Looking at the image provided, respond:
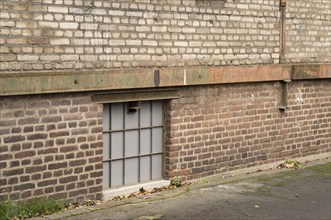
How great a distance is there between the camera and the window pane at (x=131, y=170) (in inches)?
387

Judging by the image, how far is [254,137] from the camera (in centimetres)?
1174

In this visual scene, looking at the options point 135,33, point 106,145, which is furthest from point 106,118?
point 135,33

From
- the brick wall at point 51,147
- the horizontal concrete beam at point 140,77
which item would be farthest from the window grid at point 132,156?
the horizontal concrete beam at point 140,77

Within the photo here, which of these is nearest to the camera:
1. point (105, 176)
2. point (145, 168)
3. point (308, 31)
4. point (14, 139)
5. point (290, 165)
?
point (14, 139)

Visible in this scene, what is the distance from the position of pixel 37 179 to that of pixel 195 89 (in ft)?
10.5

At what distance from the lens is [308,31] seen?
1271cm

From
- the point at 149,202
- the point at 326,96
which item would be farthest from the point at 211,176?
the point at 326,96

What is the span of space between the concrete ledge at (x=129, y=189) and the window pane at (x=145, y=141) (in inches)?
19.0

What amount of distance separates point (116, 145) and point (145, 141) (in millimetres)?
580

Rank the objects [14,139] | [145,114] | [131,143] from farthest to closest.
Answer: [145,114] → [131,143] → [14,139]

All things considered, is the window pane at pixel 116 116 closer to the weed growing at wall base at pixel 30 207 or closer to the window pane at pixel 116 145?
the window pane at pixel 116 145

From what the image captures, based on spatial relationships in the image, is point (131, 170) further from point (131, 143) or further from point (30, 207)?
point (30, 207)

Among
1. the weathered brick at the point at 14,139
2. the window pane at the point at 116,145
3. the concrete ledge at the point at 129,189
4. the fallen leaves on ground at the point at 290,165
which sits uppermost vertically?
the weathered brick at the point at 14,139

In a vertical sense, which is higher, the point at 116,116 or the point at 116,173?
the point at 116,116
